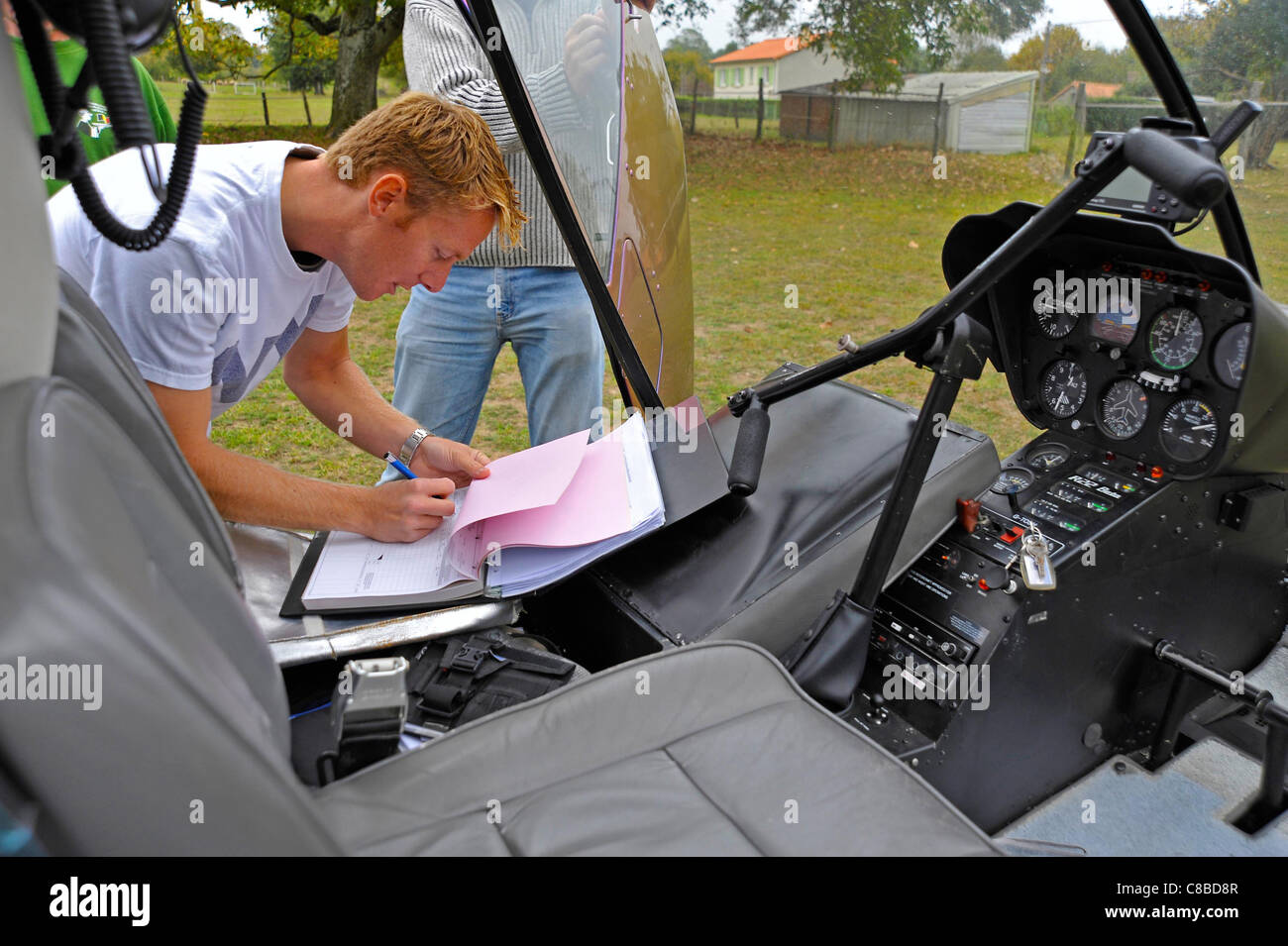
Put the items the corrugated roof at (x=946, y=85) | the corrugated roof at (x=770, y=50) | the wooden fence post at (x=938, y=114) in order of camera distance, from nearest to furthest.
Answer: the corrugated roof at (x=946, y=85), the wooden fence post at (x=938, y=114), the corrugated roof at (x=770, y=50)

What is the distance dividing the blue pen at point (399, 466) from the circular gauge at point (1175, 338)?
1478 millimetres

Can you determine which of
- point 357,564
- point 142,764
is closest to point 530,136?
point 357,564

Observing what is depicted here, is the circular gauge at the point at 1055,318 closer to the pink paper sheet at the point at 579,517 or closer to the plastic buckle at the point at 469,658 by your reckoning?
the pink paper sheet at the point at 579,517

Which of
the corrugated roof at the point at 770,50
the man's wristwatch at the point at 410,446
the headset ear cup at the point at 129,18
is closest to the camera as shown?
the headset ear cup at the point at 129,18

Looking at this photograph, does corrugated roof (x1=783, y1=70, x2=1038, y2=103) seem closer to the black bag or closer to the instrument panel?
the instrument panel

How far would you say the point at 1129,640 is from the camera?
1.78m

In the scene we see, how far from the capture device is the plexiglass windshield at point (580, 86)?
5.66ft

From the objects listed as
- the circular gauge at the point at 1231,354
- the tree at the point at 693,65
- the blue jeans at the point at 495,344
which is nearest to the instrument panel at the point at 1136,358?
the circular gauge at the point at 1231,354

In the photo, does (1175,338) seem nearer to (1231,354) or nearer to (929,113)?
(1231,354)

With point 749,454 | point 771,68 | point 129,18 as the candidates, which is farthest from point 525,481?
point 771,68

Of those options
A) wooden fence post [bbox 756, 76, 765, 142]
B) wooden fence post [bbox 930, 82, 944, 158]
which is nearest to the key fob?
wooden fence post [bbox 930, 82, 944, 158]

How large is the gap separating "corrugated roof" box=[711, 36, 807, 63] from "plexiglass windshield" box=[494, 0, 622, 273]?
4.57 meters

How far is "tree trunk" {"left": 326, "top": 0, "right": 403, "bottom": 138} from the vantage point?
1245 centimetres
